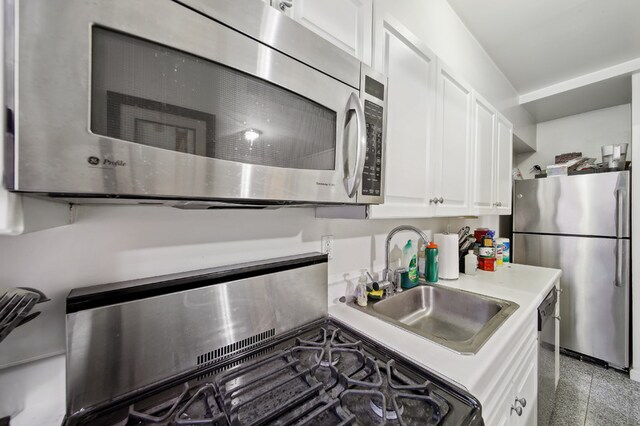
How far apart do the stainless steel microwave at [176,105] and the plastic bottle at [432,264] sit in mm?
943

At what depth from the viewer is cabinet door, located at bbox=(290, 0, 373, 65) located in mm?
698

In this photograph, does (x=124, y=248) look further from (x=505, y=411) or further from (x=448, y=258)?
(x=448, y=258)

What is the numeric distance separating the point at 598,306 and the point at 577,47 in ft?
6.90

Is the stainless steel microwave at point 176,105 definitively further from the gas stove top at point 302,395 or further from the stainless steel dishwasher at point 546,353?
the stainless steel dishwasher at point 546,353

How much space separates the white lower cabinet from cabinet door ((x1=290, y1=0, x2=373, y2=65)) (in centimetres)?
114

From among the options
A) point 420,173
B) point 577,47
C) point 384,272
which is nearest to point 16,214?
point 420,173

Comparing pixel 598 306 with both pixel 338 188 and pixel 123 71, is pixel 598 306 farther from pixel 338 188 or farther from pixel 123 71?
pixel 123 71

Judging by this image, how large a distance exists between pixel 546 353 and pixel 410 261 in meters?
0.90

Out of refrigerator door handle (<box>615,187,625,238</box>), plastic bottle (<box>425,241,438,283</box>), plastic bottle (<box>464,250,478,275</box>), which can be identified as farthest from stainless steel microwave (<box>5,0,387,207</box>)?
refrigerator door handle (<box>615,187,625,238</box>)

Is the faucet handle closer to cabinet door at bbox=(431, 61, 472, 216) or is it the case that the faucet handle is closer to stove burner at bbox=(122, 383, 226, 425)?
cabinet door at bbox=(431, 61, 472, 216)

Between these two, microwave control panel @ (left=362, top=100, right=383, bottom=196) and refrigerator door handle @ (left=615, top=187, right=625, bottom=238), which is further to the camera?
refrigerator door handle @ (left=615, top=187, right=625, bottom=238)

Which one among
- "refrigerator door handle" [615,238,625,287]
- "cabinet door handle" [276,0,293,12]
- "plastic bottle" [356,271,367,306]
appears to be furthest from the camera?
"refrigerator door handle" [615,238,625,287]

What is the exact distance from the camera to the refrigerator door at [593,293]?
2002 millimetres

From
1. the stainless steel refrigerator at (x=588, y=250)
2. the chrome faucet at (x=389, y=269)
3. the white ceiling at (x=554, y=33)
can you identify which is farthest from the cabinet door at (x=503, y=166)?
the chrome faucet at (x=389, y=269)
